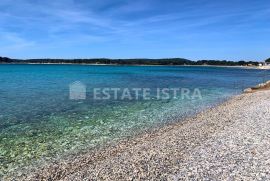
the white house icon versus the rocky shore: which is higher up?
the rocky shore

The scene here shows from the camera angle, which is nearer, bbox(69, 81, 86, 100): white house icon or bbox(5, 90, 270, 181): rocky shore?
bbox(5, 90, 270, 181): rocky shore

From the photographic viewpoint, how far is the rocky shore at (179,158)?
10.6 meters

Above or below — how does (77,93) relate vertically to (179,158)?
below

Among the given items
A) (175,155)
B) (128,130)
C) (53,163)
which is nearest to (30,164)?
(53,163)

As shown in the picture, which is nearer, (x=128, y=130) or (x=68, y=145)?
(x=68, y=145)

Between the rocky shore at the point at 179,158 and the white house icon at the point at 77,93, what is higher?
the rocky shore at the point at 179,158

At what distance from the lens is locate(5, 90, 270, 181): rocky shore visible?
10594mm

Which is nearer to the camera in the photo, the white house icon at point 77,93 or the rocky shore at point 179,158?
the rocky shore at point 179,158

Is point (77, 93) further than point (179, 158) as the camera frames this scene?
Yes

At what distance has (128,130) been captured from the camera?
18.8 m

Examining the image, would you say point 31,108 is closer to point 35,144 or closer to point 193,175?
point 35,144

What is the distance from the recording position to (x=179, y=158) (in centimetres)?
1217

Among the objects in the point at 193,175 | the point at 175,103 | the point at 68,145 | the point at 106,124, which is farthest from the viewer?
the point at 175,103

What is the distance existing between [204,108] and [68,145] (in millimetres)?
15390
